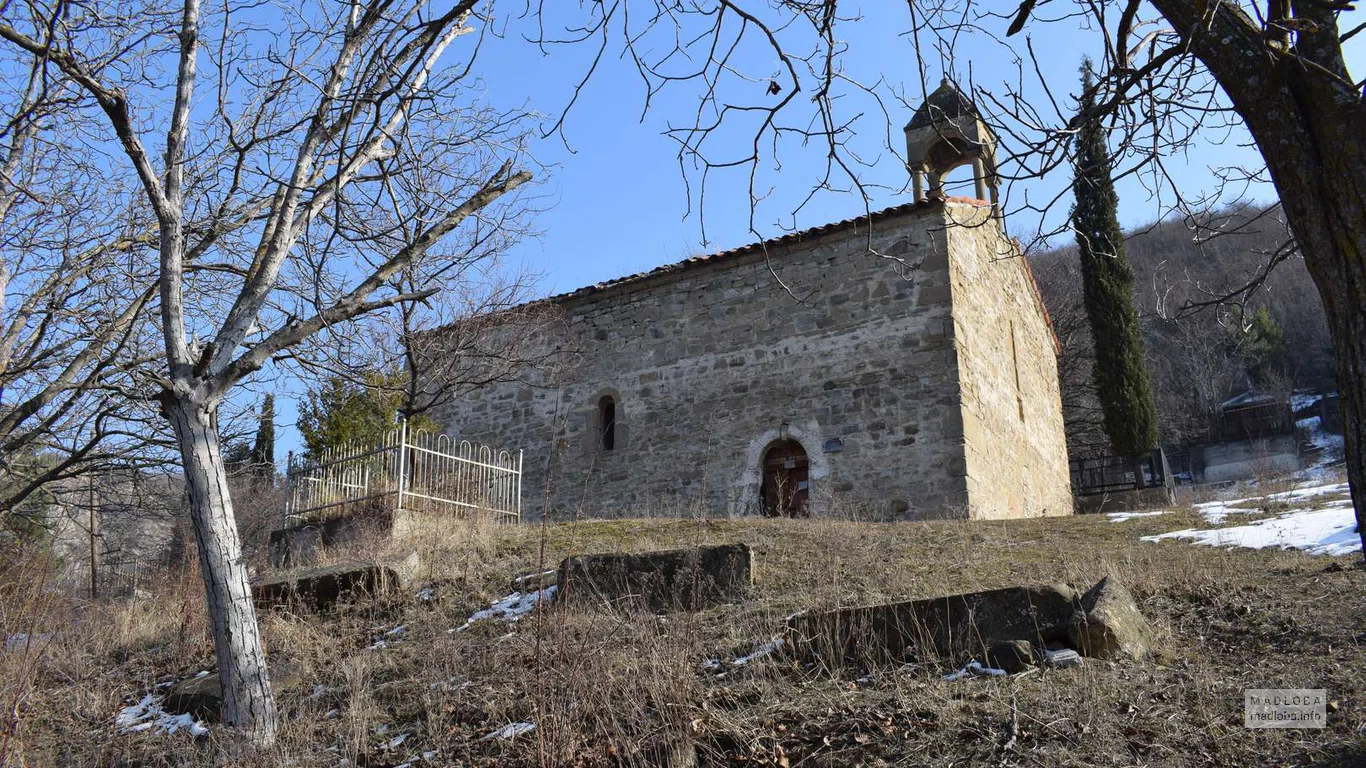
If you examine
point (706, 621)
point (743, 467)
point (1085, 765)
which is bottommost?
point (1085, 765)

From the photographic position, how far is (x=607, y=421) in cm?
1605

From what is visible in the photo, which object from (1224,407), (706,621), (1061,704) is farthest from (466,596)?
(1224,407)

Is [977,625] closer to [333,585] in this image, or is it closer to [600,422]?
[333,585]

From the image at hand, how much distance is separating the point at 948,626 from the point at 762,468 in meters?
8.70

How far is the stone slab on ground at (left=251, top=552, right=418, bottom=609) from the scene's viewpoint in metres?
8.41

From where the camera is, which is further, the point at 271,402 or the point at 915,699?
the point at 271,402

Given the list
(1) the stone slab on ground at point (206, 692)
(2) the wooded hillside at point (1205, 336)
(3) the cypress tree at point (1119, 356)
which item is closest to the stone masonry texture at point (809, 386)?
(3) the cypress tree at point (1119, 356)

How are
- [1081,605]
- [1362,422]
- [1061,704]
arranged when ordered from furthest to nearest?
[1081,605] < [1061,704] < [1362,422]

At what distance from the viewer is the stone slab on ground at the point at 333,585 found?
841 centimetres

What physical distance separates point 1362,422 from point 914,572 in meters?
4.97

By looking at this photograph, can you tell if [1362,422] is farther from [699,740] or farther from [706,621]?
[706,621]

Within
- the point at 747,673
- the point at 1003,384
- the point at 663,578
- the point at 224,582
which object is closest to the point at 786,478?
the point at 1003,384

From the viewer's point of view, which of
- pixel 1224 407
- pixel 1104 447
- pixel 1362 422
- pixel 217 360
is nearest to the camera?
pixel 1362 422

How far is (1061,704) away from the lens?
460 cm
